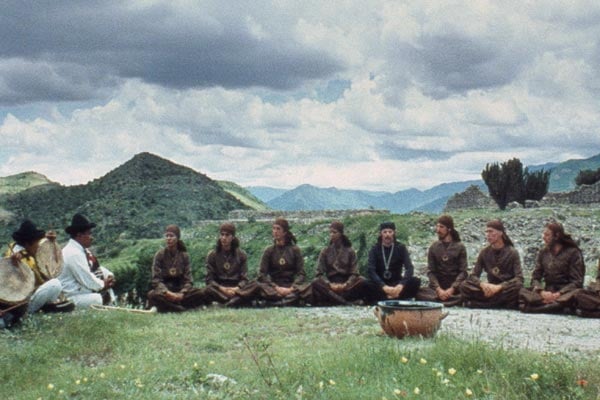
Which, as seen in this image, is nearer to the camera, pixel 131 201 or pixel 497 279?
pixel 497 279

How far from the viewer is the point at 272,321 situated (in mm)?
8617

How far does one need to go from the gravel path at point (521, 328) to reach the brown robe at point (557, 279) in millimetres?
194

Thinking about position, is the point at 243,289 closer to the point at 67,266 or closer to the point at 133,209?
the point at 67,266

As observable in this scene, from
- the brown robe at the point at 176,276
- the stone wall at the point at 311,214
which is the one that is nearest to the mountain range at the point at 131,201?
the stone wall at the point at 311,214

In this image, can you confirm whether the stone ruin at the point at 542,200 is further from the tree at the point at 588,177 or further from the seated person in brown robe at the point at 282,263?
the seated person in brown robe at the point at 282,263

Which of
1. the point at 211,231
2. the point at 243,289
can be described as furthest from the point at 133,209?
the point at 243,289

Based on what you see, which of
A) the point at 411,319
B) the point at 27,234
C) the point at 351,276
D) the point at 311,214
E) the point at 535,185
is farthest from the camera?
the point at 535,185

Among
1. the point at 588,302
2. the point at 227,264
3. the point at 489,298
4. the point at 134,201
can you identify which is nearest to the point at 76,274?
the point at 227,264

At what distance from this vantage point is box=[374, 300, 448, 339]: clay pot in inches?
253

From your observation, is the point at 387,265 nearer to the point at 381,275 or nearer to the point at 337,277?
the point at 381,275

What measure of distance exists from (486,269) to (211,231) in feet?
82.4

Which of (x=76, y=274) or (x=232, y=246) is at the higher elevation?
(x=232, y=246)

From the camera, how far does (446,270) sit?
10727 mm

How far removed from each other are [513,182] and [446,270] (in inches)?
1218
